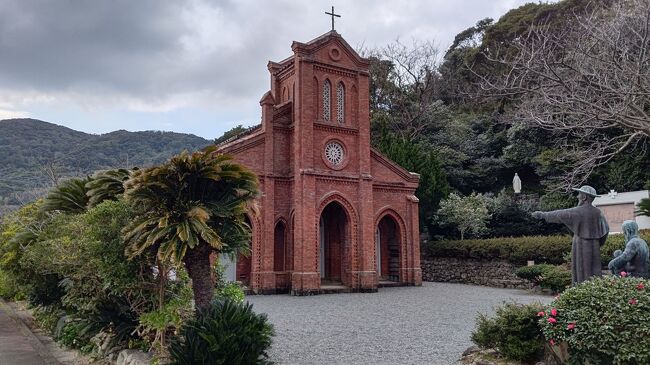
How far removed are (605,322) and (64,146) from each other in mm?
75035

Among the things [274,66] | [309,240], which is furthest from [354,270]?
[274,66]

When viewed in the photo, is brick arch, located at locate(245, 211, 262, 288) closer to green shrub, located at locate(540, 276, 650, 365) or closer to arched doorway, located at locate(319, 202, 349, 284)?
arched doorway, located at locate(319, 202, 349, 284)

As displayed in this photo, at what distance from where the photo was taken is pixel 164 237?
6.91 meters

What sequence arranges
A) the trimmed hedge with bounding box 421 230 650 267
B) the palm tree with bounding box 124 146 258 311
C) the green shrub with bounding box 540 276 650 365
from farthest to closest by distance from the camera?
the trimmed hedge with bounding box 421 230 650 267 < the palm tree with bounding box 124 146 258 311 < the green shrub with bounding box 540 276 650 365

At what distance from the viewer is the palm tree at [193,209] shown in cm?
673

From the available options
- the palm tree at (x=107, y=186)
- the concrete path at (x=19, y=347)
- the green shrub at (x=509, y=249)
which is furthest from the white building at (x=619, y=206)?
the concrete path at (x=19, y=347)

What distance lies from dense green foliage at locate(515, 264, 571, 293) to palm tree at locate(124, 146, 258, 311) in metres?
14.3

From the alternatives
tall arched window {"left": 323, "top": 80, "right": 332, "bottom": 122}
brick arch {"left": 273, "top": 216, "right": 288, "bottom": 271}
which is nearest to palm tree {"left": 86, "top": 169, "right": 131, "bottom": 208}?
brick arch {"left": 273, "top": 216, "right": 288, "bottom": 271}

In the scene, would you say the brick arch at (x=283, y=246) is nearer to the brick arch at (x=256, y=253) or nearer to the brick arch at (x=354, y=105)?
the brick arch at (x=256, y=253)

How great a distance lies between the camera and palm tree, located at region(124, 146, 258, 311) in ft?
22.1

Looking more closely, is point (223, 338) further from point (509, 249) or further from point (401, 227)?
point (509, 249)

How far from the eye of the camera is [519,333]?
6281 mm

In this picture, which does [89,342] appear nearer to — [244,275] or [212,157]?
[212,157]

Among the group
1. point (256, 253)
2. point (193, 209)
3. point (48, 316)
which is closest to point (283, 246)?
point (256, 253)
